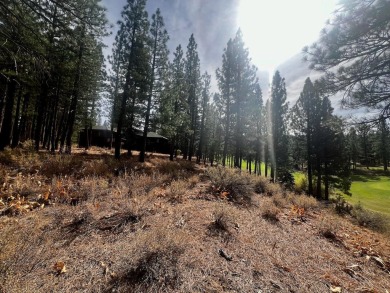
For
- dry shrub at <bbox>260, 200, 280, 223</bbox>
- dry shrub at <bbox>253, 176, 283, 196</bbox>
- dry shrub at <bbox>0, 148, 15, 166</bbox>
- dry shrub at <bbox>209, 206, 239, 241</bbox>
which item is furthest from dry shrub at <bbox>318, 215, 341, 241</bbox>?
dry shrub at <bbox>0, 148, 15, 166</bbox>

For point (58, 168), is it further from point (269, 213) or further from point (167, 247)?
point (269, 213)

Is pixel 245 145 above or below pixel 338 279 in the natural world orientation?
above

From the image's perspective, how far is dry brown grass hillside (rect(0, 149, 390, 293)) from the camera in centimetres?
265

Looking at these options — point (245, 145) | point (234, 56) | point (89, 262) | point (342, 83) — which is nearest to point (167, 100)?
point (234, 56)

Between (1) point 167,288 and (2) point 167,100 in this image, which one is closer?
(1) point 167,288

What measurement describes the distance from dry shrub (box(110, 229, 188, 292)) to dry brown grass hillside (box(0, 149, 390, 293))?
0.01 meters

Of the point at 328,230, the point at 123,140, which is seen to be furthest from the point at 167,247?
the point at 123,140

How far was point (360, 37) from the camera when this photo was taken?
22.3 ft

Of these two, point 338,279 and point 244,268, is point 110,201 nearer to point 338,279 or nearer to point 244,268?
point 244,268

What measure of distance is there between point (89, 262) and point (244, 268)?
232 cm

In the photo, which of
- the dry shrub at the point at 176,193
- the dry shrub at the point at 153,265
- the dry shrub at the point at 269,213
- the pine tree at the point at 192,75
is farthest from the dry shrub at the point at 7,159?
the pine tree at the point at 192,75

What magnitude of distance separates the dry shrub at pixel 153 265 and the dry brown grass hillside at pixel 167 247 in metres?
0.01

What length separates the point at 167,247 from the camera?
10.5ft

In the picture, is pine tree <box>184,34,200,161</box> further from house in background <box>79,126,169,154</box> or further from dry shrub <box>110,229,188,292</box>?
dry shrub <box>110,229,188,292</box>
